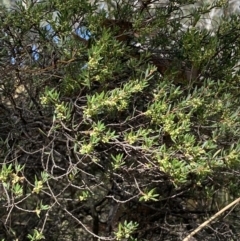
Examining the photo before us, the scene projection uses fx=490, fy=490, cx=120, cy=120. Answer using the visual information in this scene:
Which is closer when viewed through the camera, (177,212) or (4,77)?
(4,77)

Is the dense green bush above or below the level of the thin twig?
above

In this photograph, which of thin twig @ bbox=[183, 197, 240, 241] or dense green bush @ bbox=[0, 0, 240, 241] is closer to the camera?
dense green bush @ bbox=[0, 0, 240, 241]

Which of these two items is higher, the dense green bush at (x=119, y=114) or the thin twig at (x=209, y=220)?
the dense green bush at (x=119, y=114)

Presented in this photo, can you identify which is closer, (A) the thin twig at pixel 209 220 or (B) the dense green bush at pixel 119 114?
(B) the dense green bush at pixel 119 114

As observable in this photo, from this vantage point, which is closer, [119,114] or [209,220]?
[119,114]

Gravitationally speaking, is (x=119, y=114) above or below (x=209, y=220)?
above

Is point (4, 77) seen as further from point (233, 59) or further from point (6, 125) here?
point (233, 59)

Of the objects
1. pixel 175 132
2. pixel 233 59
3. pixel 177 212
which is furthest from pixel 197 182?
pixel 233 59

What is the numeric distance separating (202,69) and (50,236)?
969mm

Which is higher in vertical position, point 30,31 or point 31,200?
point 30,31

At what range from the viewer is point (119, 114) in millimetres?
1841

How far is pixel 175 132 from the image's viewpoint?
1.61 m

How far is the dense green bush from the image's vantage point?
1.63m

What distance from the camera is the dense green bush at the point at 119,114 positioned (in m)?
1.63
